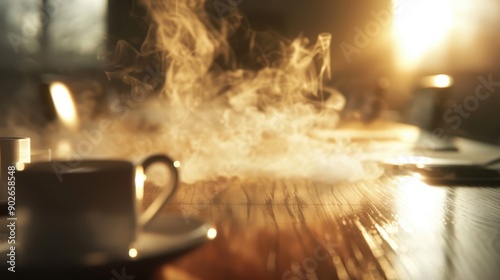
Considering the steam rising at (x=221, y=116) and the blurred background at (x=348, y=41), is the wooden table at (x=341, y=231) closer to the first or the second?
the steam rising at (x=221, y=116)

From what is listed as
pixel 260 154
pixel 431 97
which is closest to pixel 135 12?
pixel 431 97

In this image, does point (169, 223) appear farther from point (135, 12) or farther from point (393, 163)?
point (135, 12)

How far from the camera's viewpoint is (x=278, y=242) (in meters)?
0.55

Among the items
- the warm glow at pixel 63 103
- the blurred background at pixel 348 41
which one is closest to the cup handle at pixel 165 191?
the warm glow at pixel 63 103

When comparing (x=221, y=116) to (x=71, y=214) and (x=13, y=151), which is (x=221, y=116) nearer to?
(x=13, y=151)

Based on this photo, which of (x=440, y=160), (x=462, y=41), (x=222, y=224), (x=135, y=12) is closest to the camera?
(x=222, y=224)

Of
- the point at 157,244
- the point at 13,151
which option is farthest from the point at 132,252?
the point at 13,151

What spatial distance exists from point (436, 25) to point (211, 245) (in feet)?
13.8

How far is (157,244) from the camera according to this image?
1.45 ft

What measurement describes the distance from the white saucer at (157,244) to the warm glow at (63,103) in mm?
1280

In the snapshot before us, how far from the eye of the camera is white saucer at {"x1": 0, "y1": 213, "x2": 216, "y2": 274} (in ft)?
1.28

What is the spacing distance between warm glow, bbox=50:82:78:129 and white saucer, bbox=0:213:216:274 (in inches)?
50.4

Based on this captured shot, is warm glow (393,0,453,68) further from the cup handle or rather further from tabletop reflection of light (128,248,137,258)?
tabletop reflection of light (128,248,137,258)

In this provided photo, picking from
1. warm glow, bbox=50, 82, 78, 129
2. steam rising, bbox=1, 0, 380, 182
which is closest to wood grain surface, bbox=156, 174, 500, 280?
steam rising, bbox=1, 0, 380, 182
